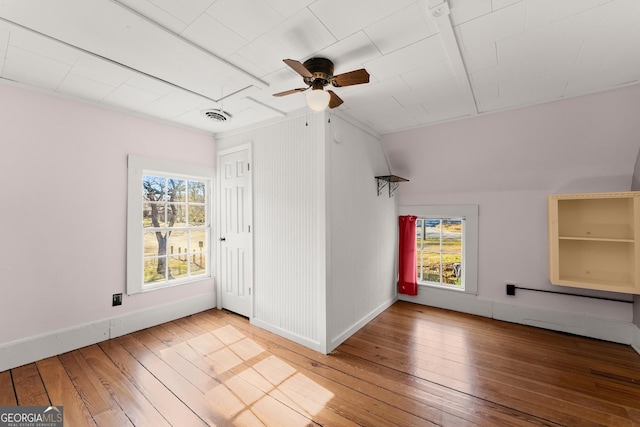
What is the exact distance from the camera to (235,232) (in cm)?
369

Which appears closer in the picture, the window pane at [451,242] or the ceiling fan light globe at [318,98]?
the ceiling fan light globe at [318,98]

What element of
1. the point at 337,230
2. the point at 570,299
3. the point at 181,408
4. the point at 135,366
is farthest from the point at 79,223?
the point at 570,299

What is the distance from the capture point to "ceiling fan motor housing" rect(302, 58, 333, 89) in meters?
1.97

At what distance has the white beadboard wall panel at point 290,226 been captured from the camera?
2766mm

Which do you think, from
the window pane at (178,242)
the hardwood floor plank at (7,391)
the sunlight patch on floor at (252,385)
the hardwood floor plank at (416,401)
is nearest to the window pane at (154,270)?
the window pane at (178,242)

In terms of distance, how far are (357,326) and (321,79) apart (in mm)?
2644

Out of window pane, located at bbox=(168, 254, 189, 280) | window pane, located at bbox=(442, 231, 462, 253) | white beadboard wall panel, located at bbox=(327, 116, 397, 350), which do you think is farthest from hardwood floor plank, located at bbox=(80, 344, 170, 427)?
window pane, located at bbox=(442, 231, 462, 253)

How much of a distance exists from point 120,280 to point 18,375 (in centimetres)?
103

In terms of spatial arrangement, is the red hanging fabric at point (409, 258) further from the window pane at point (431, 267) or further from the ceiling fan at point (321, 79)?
the ceiling fan at point (321, 79)

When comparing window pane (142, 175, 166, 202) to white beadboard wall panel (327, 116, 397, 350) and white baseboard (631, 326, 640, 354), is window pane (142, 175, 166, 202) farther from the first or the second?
white baseboard (631, 326, 640, 354)

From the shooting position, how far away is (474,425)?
5.73 ft

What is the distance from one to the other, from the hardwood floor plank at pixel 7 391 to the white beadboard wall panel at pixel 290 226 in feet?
6.51

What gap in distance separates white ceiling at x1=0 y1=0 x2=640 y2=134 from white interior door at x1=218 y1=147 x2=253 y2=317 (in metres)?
0.95

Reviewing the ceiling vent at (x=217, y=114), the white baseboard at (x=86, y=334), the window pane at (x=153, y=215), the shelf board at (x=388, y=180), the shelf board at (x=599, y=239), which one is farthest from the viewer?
the shelf board at (x=388, y=180)
